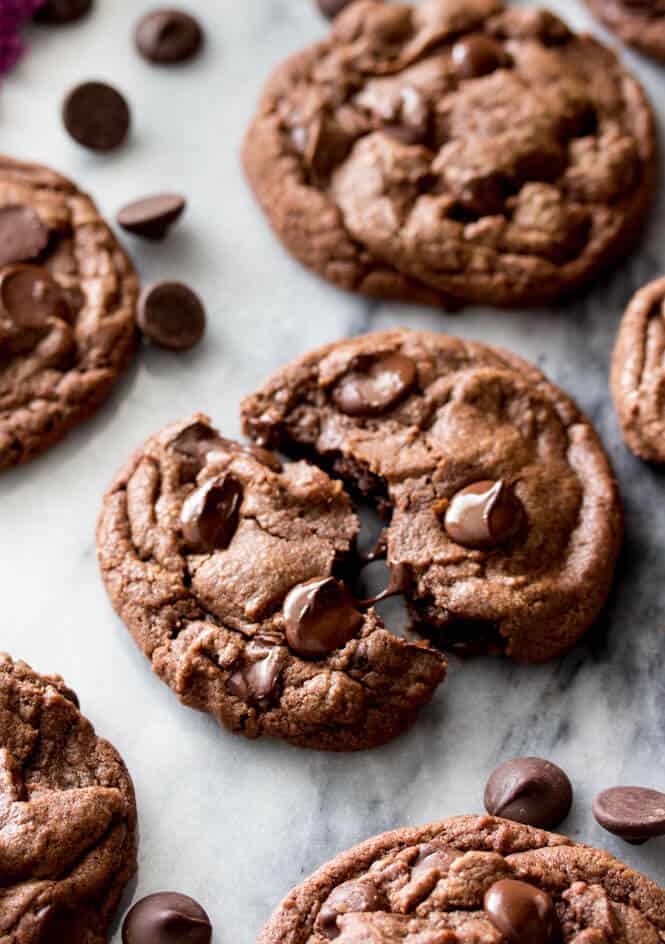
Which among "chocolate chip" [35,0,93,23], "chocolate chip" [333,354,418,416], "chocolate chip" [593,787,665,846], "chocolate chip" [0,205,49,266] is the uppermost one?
"chocolate chip" [35,0,93,23]

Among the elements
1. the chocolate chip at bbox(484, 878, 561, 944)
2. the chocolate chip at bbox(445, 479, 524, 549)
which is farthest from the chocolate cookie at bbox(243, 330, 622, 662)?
the chocolate chip at bbox(484, 878, 561, 944)

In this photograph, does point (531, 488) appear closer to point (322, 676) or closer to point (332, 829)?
point (322, 676)

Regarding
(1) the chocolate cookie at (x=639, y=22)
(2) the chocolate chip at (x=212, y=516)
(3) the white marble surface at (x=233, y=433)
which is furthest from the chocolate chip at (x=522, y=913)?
(1) the chocolate cookie at (x=639, y=22)

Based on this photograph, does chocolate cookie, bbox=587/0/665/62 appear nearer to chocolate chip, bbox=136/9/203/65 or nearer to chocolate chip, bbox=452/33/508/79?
chocolate chip, bbox=452/33/508/79

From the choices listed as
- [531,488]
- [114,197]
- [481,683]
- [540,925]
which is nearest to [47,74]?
[114,197]

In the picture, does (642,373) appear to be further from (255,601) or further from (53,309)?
(53,309)

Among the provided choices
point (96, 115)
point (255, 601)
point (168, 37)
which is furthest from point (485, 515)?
point (168, 37)
